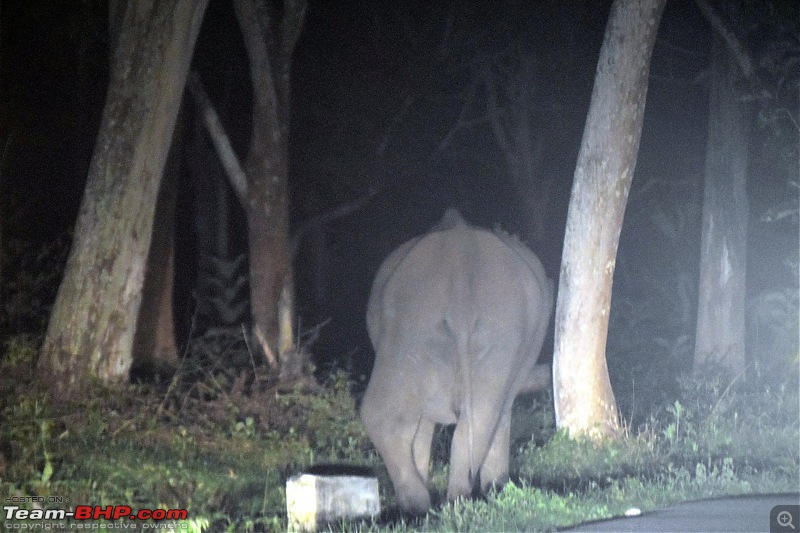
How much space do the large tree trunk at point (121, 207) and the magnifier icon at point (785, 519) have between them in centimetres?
630

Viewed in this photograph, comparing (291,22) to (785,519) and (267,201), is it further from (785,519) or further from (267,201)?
(785,519)

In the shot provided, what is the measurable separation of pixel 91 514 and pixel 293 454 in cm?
287

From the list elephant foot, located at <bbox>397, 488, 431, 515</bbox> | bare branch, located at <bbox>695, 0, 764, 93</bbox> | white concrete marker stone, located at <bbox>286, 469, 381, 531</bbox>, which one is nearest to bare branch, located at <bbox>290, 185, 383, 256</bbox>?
bare branch, located at <bbox>695, 0, 764, 93</bbox>

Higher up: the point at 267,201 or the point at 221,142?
the point at 221,142

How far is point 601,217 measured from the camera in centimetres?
1042

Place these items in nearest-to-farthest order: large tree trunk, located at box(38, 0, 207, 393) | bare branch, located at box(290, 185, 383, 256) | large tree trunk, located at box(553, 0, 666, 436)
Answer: large tree trunk, located at box(38, 0, 207, 393), large tree trunk, located at box(553, 0, 666, 436), bare branch, located at box(290, 185, 383, 256)

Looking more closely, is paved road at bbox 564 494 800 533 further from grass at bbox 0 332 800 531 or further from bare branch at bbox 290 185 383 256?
bare branch at bbox 290 185 383 256

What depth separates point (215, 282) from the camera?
15664 millimetres

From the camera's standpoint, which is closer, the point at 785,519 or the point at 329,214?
the point at 785,519

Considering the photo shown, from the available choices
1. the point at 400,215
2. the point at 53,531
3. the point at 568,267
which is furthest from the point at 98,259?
the point at 400,215

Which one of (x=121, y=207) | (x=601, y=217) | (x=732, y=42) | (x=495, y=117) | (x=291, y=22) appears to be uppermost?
(x=495, y=117)

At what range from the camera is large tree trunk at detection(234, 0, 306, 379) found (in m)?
12.5

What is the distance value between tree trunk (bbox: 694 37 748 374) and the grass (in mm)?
3131

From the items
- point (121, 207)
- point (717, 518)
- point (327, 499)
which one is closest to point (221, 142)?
point (121, 207)
